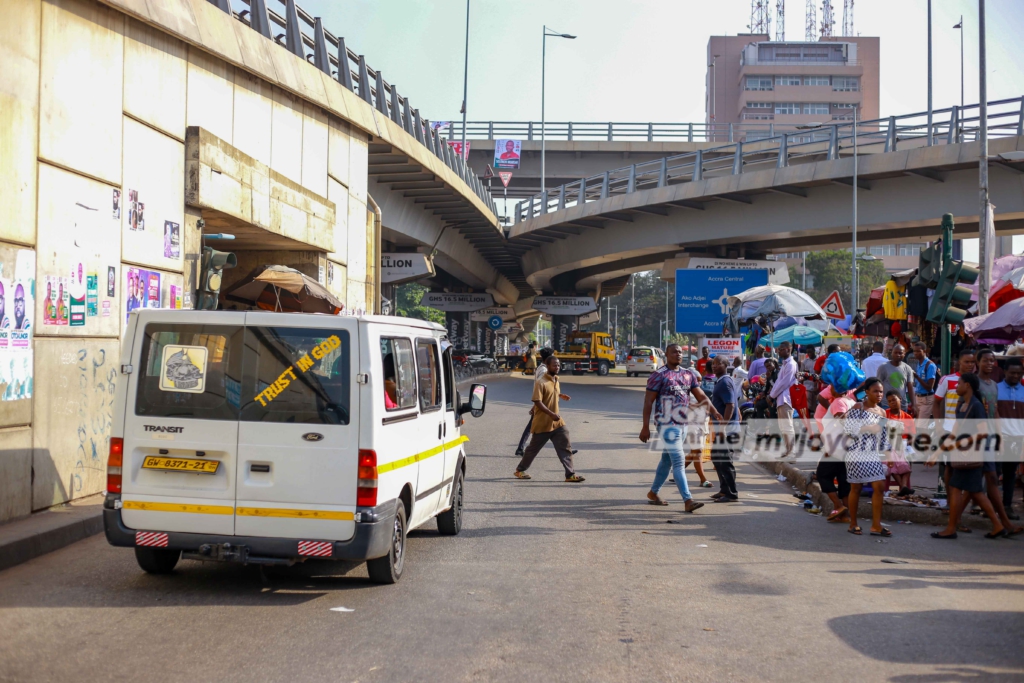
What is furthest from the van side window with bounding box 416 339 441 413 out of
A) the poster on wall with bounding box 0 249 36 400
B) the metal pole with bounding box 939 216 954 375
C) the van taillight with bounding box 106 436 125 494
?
the metal pole with bounding box 939 216 954 375

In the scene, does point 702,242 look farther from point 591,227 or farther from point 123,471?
point 123,471

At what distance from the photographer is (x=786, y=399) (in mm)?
15211

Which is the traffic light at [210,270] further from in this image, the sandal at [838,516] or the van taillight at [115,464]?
the sandal at [838,516]

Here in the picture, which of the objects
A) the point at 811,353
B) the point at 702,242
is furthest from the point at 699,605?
the point at 702,242

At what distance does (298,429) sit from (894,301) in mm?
16012

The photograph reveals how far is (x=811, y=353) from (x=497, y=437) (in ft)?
19.1

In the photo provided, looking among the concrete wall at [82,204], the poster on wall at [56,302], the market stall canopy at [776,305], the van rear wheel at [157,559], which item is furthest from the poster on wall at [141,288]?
the market stall canopy at [776,305]

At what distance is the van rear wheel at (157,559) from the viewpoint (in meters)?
6.71

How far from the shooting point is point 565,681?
4.81 m

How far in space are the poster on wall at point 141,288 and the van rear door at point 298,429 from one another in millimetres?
5109

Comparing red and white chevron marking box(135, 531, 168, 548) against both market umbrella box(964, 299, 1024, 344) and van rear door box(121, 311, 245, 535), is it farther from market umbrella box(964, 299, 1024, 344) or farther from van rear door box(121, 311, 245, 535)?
market umbrella box(964, 299, 1024, 344)

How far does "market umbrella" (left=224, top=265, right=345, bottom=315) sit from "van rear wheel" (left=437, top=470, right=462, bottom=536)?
5.44m

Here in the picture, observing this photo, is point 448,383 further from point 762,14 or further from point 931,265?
point 762,14

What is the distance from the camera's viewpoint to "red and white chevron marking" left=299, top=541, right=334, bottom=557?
626cm
